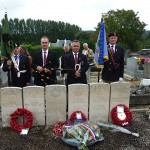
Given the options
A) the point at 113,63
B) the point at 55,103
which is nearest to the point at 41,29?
the point at 113,63

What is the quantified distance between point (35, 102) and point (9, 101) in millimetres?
566

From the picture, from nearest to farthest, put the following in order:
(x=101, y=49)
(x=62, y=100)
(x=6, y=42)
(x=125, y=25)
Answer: (x=62, y=100) → (x=6, y=42) → (x=101, y=49) → (x=125, y=25)

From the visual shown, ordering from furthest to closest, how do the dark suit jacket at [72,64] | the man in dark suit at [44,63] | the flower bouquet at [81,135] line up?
the dark suit jacket at [72,64] < the man in dark suit at [44,63] < the flower bouquet at [81,135]

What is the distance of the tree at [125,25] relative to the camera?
106 ft

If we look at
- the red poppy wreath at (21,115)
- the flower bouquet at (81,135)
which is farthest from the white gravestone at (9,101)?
the flower bouquet at (81,135)

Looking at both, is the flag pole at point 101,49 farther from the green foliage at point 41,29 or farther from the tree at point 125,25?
the green foliage at point 41,29

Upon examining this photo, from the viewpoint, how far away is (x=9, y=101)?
5.42m

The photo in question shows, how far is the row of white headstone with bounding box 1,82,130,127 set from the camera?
17.7 ft

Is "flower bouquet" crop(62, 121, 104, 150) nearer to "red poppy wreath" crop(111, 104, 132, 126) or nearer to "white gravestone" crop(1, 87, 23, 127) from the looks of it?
"red poppy wreath" crop(111, 104, 132, 126)

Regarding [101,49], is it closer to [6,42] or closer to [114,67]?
[114,67]

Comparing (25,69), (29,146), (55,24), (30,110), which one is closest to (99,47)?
(25,69)

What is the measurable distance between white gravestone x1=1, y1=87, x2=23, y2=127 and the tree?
91.6 feet

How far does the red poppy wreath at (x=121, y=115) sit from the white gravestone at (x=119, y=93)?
0.11 meters

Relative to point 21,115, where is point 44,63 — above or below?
above
